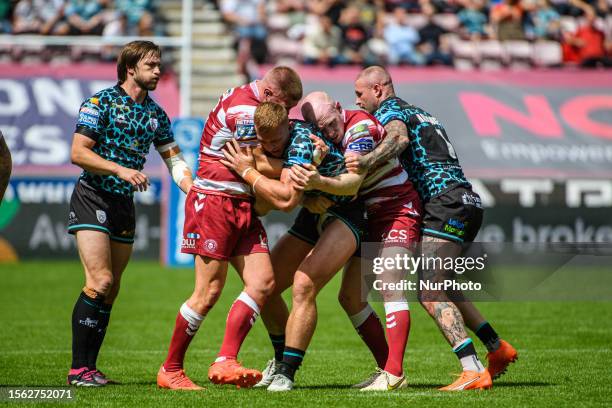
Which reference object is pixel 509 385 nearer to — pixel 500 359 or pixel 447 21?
pixel 500 359

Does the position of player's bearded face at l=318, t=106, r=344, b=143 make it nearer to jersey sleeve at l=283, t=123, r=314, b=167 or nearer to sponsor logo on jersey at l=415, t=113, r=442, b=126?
jersey sleeve at l=283, t=123, r=314, b=167

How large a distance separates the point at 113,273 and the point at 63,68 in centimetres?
1278

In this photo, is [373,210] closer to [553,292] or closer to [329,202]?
[329,202]

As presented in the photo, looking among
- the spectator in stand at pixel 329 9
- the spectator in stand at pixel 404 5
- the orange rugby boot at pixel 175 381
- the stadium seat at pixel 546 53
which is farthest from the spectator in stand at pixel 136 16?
the orange rugby boot at pixel 175 381

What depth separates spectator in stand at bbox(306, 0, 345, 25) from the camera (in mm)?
22906

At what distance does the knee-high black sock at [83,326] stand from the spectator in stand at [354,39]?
45.8 ft

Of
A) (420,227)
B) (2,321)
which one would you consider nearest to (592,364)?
(420,227)

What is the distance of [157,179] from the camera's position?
65.3 feet

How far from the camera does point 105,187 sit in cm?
817

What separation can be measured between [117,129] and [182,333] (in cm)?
171

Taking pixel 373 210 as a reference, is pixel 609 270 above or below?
below

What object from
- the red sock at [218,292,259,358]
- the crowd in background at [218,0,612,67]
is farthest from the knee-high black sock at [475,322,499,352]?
the crowd in background at [218,0,612,67]

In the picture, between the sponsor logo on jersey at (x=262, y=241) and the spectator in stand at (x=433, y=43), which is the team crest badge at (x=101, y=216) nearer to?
the sponsor logo on jersey at (x=262, y=241)

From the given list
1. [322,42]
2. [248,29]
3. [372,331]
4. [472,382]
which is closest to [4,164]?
[372,331]
